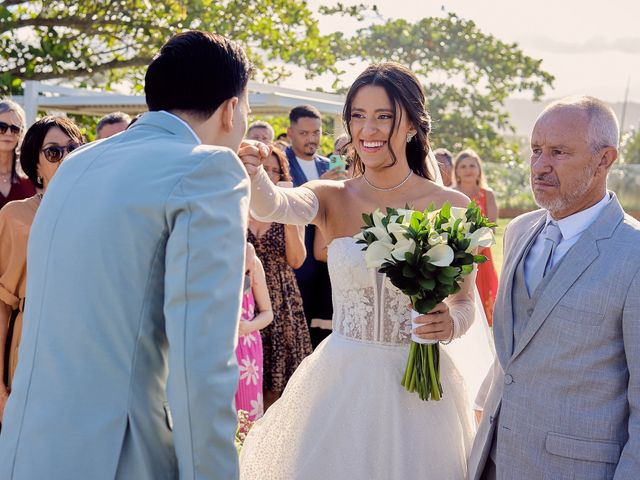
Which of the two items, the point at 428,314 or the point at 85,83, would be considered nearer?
the point at 428,314

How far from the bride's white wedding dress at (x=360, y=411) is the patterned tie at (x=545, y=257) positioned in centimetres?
81

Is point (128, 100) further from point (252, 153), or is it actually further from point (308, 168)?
point (252, 153)

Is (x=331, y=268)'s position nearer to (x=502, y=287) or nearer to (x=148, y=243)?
(x=502, y=287)

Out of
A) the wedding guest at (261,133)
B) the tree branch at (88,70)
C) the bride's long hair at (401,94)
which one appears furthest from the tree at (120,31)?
the bride's long hair at (401,94)

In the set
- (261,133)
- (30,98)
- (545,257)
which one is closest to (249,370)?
(545,257)

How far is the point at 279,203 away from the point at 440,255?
758 millimetres

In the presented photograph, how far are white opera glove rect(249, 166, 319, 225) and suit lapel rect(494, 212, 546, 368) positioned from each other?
0.98 metres

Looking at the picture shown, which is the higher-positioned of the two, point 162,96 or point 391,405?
point 162,96

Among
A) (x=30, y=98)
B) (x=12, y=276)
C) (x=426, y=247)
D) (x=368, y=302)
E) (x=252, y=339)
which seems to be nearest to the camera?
(x=426, y=247)

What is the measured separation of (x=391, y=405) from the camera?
3.83 metres

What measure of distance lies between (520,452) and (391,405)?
761 millimetres

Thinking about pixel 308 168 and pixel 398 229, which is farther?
pixel 308 168

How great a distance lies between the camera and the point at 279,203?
3.79 meters

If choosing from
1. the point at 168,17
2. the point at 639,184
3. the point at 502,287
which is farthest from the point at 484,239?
the point at 639,184
